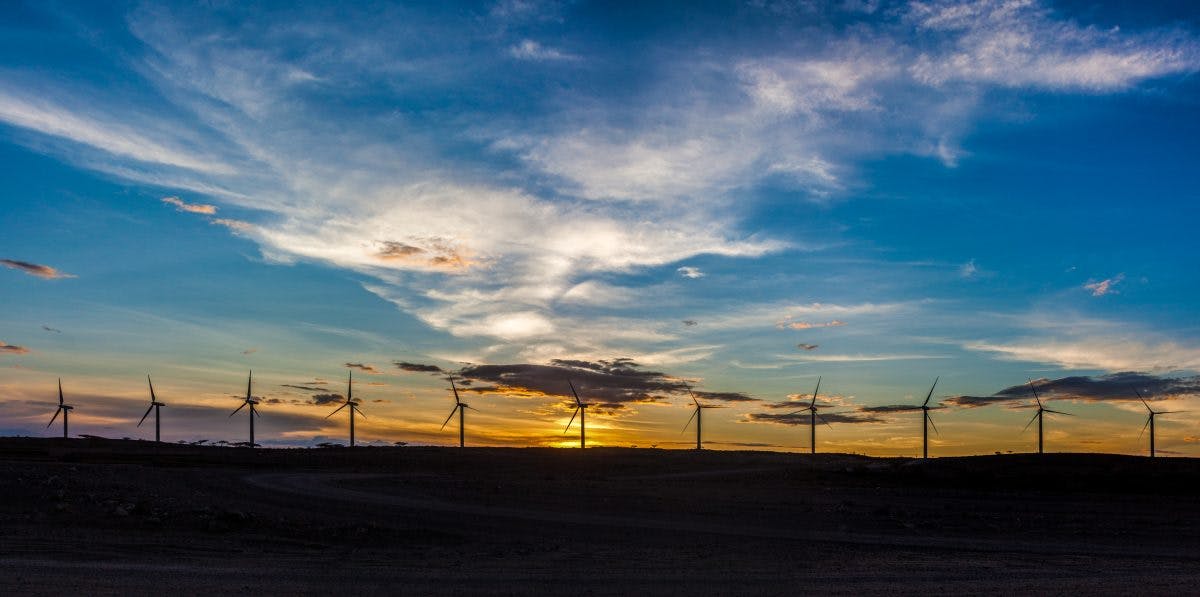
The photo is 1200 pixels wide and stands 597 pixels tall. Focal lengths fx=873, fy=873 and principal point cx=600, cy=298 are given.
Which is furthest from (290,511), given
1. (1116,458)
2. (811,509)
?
(1116,458)

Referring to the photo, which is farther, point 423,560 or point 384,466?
point 384,466

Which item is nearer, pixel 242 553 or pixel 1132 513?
pixel 242 553

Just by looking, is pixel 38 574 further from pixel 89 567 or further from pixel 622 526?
pixel 622 526

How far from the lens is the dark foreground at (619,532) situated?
21953 mm

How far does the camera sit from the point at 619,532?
117 ft

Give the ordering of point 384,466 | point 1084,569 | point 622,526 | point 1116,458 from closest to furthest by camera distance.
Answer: point 1084,569 → point 622,526 → point 1116,458 → point 384,466

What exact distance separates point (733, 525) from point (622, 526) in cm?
521

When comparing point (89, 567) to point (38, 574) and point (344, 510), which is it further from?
point (344, 510)

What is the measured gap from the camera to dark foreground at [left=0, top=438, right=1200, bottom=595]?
72.0ft

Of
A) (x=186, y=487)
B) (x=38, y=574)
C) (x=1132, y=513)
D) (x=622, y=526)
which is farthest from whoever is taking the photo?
(x=186, y=487)

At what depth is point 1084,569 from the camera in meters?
26.0

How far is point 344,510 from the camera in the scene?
1625 inches

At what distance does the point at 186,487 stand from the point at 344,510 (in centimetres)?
1251

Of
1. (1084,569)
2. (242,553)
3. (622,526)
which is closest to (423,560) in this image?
(242,553)
